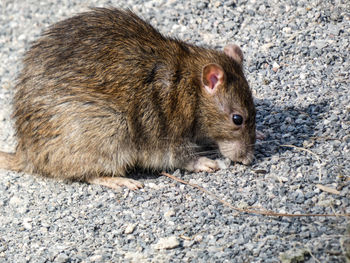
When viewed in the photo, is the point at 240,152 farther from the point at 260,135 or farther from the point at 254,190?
the point at 254,190

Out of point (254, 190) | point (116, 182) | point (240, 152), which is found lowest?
point (116, 182)

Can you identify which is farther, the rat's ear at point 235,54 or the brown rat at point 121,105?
the rat's ear at point 235,54

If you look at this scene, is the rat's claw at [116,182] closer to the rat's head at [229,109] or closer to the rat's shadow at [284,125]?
the rat's head at [229,109]

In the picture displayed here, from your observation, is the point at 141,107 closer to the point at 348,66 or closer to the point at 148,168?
the point at 148,168

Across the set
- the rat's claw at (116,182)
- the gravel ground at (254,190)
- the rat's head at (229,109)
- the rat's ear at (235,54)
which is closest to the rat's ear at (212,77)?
the rat's head at (229,109)

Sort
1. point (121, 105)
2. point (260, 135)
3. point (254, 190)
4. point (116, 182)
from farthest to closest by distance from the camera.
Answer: point (260, 135), point (116, 182), point (121, 105), point (254, 190)

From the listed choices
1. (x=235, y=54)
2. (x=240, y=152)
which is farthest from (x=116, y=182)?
(x=235, y=54)

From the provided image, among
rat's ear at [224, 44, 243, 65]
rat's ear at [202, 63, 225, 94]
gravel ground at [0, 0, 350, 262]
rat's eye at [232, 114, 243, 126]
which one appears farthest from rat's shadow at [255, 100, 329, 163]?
rat's ear at [202, 63, 225, 94]

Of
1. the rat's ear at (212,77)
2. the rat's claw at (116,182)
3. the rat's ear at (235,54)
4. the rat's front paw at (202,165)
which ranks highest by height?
the rat's ear at (235,54)
